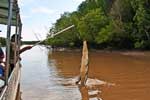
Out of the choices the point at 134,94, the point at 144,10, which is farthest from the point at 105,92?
the point at 144,10

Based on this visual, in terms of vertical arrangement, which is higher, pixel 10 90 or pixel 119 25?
pixel 119 25

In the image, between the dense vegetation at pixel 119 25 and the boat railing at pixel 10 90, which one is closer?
the boat railing at pixel 10 90

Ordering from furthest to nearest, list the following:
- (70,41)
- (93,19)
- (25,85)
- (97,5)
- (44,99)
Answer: (70,41)
(97,5)
(93,19)
(25,85)
(44,99)

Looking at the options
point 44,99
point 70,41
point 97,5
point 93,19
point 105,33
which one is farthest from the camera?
point 70,41

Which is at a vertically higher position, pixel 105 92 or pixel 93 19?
pixel 93 19

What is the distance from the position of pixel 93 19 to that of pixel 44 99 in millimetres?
54183

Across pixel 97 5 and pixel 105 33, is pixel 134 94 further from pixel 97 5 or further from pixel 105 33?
pixel 97 5

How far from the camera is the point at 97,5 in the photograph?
7806 cm

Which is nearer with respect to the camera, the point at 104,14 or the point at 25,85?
the point at 25,85

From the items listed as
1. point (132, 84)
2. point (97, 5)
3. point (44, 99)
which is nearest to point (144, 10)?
point (97, 5)

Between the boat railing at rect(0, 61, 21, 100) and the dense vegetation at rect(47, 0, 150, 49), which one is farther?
the dense vegetation at rect(47, 0, 150, 49)

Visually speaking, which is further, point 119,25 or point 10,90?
point 119,25

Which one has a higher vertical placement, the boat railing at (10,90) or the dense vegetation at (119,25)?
the dense vegetation at (119,25)

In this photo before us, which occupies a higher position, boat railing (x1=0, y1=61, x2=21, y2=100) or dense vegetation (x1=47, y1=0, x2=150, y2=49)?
dense vegetation (x1=47, y1=0, x2=150, y2=49)
